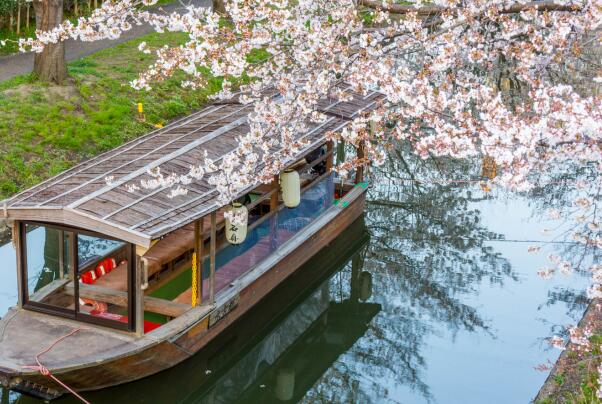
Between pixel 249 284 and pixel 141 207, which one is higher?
pixel 141 207

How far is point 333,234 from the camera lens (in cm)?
1517

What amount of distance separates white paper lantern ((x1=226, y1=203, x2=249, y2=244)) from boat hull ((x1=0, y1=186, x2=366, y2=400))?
83 centimetres

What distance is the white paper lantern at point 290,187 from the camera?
12.9m

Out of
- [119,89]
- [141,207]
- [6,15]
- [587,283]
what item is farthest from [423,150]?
[6,15]

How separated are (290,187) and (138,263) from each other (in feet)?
11.8

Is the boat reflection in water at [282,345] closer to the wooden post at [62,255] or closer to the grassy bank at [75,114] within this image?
the wooden post at [62,255]

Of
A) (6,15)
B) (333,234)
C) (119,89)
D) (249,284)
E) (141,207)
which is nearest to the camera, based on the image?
(141,207)

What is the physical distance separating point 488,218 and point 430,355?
220 inches

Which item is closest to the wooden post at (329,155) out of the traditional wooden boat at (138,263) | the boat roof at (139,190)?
the traditional wooden boat at (138,263)

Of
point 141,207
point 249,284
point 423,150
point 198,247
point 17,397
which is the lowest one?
point 17,397

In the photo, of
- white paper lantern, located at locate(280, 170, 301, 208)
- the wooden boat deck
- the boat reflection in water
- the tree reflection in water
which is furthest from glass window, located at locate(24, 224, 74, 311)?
the tree reflection in water

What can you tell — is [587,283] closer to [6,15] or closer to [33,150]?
[33,150]

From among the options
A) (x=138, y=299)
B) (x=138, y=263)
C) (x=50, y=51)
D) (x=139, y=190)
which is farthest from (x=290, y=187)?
(x=50, y=51)

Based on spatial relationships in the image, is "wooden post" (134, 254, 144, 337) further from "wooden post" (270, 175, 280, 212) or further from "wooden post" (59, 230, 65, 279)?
"wooden post" (270, 175, 280, 212)
